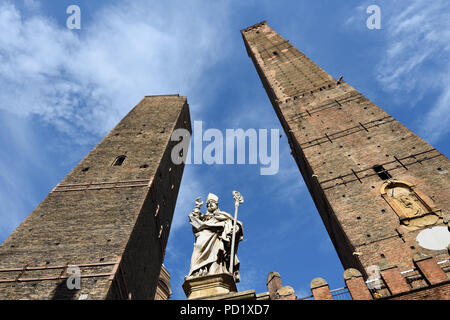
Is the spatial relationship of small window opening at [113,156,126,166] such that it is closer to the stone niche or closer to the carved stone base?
the stone niche

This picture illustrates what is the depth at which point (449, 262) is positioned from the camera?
7422 mm

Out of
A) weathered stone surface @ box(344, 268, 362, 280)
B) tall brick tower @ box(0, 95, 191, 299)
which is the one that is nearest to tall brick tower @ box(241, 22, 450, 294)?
weathered stone surface @ box(344, 268, 362, 280)

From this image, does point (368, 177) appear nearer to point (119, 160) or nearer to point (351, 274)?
point (351, 274)

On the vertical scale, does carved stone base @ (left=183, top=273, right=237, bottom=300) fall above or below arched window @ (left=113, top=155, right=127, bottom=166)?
below

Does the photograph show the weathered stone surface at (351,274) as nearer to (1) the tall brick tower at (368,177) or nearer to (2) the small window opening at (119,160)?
(1) the tall brick tower at (368,177)

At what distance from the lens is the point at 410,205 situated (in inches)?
396

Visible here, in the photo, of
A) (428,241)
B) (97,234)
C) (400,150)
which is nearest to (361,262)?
(428,241)

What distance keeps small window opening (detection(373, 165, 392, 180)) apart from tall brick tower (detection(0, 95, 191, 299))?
827 cm

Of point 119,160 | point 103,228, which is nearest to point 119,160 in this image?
point 119,160

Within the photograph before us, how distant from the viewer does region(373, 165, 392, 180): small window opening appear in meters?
11.4

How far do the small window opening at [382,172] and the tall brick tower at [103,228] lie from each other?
827 centimetres

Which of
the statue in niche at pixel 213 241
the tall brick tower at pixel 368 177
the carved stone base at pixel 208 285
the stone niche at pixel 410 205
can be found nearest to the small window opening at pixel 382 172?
the tall brick tower at pixel 368 177

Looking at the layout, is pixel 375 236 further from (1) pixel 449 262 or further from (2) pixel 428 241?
(1) pixel 449 262

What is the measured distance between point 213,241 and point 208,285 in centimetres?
78
